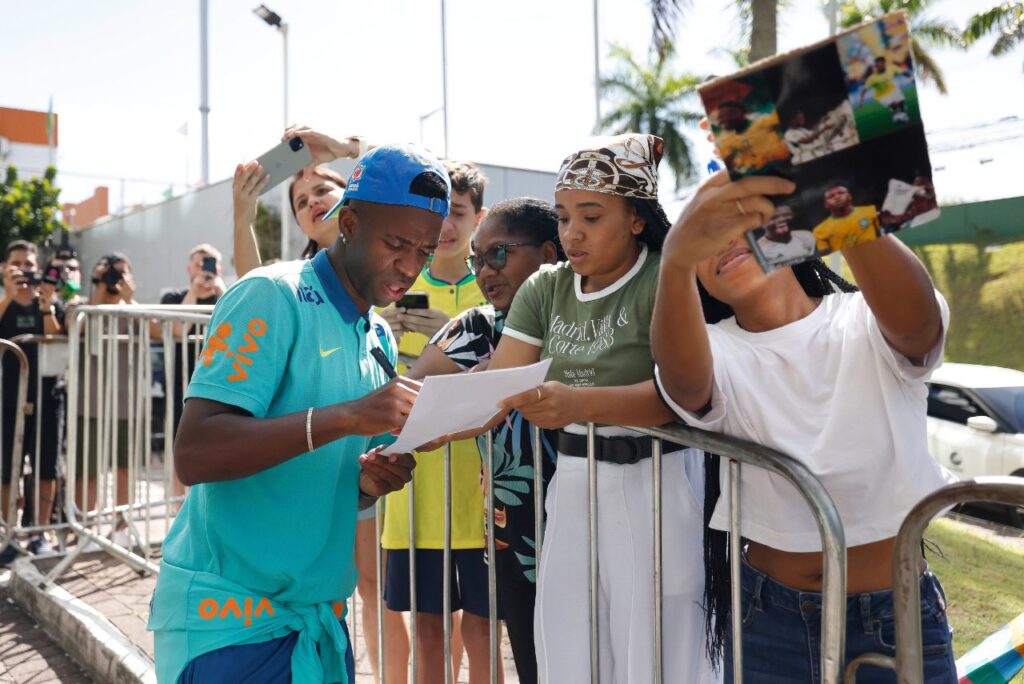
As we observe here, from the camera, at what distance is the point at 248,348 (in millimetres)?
1946

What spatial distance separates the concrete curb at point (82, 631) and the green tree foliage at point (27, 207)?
23.9 m

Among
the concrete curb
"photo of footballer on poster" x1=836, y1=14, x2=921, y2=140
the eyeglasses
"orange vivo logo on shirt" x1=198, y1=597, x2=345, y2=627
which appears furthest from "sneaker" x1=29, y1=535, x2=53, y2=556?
"photo of footballer on poster" x1=836, y1=14, x2=921, y2=140

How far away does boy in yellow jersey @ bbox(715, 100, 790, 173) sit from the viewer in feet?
4.47

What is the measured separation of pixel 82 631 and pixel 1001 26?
27.2m

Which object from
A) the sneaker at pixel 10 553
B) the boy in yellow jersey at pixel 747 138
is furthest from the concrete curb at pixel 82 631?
the boy in yellow jersey at pixel 747 138

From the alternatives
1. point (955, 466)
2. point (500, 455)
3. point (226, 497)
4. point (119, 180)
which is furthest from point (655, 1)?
point (119, 180)

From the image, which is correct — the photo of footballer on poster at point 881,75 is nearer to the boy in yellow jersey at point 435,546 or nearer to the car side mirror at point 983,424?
the boy in yellow jersey at point 435,546

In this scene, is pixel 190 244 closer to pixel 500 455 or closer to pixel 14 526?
pixel 14 526

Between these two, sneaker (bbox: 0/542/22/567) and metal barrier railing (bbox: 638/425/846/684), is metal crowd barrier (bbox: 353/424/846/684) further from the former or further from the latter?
sneaker (bbox: 0/542/22/567)

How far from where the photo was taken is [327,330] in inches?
82.7

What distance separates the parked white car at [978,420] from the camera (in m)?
9.71

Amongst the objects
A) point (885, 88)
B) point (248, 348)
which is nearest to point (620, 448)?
point (248, 348)

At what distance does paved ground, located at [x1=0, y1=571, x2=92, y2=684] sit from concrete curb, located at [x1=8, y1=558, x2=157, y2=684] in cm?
5

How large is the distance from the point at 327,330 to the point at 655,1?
42.9 feet
